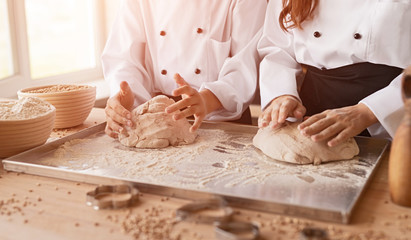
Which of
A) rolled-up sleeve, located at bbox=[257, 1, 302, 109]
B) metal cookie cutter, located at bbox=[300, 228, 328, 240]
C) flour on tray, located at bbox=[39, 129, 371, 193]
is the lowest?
flour on tray, located at bbox=[39, 129, 371, 193]

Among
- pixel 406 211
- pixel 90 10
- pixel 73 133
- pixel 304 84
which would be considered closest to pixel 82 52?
pixel 90 10

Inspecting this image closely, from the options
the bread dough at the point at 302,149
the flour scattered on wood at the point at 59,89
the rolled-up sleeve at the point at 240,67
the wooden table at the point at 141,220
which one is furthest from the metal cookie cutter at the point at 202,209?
the flour scattered on wood at the point at 59,89

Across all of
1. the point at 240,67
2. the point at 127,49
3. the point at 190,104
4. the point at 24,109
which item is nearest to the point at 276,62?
the point at 240,67

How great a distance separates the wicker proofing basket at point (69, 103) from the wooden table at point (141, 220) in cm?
55

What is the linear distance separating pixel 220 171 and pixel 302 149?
0.83ft

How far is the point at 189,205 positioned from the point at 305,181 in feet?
1.09

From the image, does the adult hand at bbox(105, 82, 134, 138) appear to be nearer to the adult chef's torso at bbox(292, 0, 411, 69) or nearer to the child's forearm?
the child's forearm

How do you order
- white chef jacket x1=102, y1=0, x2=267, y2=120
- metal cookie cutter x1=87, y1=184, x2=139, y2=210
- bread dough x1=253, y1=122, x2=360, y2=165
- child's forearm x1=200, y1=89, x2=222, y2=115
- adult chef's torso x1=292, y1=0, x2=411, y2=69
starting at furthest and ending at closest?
white chef jacket x1=102, y1=0, x2=267, y2=120, child's forearm x1=200, y1=89, x2=222, y2=115, adult chef's torso x1=292, y1=0, x2=411, y2=69, bread dough x1=253, y1=122, x2=360, y2=165, metal cookie cutter x1=87, y1=184, x2=139, y2=210

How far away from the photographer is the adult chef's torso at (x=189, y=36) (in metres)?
1.81

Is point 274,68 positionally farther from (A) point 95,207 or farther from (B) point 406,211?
(A) point 95,207

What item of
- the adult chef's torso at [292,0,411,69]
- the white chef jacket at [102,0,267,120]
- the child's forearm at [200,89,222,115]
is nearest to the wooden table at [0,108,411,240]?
the adult chef's torso at [292,0,411,69]

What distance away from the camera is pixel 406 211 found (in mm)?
970

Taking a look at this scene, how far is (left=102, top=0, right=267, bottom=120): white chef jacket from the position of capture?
69.6 inches

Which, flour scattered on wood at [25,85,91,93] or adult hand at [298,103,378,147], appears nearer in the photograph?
adult hand at [298,103,378,147]
